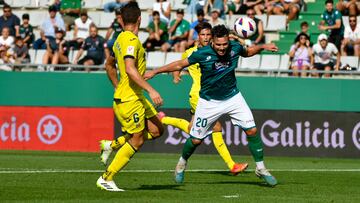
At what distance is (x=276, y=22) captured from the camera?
27.2 metres

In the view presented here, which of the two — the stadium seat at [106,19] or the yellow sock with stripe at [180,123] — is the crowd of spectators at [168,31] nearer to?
the stadium seat at [106,19]

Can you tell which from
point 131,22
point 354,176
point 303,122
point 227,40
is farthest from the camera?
point 303,122

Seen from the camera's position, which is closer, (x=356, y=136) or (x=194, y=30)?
(x=356, y=136)

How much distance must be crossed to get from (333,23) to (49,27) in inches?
310

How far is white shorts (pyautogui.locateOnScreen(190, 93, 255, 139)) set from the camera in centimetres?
1416

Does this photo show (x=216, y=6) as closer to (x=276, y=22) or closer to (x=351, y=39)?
(x=276, y=22)

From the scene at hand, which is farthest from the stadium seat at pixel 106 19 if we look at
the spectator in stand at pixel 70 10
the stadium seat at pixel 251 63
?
the stadium seat at pixel 251 63

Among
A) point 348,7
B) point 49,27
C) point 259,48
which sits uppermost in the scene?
point 259,48

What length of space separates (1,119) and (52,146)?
4.72 feet

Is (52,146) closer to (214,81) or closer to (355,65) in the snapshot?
(355,65)

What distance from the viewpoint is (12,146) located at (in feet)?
79.0

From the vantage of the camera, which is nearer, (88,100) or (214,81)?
(214,81)

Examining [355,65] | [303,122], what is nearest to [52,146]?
[303,122]

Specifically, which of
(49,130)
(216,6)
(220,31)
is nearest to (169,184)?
(220,31)
